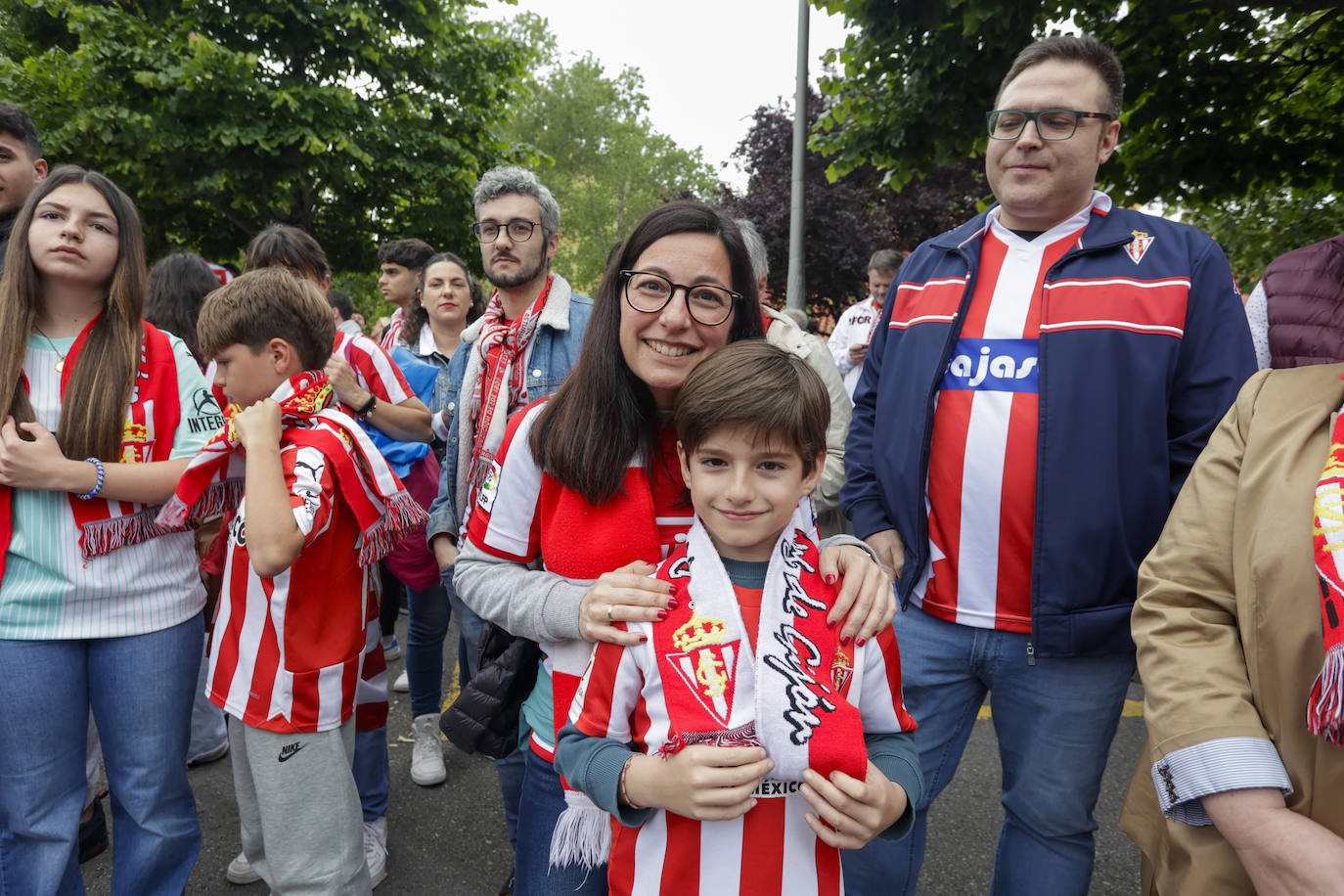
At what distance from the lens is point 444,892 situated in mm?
2697

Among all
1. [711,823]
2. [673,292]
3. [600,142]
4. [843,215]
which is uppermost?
[600,142]

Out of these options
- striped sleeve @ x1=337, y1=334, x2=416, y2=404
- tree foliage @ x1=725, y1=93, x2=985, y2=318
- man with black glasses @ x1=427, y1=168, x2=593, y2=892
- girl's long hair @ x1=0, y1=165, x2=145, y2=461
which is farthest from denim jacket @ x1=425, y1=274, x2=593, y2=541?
tree foliage @ x1=725, y1=93, x2=985, y2=318

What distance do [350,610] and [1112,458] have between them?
2049 mm

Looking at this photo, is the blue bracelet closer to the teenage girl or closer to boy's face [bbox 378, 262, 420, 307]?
the teenage girl

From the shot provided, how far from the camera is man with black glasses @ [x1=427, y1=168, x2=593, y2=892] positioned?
273cm

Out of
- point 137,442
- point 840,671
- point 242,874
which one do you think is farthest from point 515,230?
point 242,874

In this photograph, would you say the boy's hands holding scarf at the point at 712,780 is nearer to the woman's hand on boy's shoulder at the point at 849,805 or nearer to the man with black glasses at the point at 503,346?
the woman's hand on boy's shoulder at the point at 849,805

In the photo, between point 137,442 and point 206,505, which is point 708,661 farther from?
point 137,442

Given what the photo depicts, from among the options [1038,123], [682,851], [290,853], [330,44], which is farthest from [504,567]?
[330,44]

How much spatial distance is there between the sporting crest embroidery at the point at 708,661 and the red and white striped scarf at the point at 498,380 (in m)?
1.46

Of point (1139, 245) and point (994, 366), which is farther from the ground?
point (1139, 245)

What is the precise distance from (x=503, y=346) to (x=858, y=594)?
190 cm

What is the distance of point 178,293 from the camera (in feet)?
11.0

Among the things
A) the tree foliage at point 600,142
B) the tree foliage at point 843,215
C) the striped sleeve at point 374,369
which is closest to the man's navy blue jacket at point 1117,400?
the striped sleeve at point 374,369
